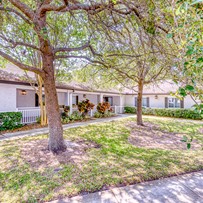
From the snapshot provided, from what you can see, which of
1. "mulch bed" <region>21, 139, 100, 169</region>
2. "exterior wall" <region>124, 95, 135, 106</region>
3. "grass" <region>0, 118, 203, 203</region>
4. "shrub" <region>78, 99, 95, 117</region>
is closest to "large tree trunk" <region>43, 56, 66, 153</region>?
"mulch bed" <region>21, 139, 100, 169</region>

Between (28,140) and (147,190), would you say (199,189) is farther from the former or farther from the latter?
(28,140)

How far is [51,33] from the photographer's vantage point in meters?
7.85

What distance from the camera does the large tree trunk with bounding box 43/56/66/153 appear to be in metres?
5.50

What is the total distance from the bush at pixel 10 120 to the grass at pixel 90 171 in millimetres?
3882

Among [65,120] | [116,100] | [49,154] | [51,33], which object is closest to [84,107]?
[65,120]

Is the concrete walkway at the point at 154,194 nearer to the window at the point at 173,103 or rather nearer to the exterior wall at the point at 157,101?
the window at the point at 173,103

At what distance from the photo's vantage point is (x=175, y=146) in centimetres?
675

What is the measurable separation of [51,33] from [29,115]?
654 cm

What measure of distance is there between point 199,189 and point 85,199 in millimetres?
2602

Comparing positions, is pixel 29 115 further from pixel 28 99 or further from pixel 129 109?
pixel 129 109

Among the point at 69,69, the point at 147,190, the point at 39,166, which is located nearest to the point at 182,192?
the point at 147,190

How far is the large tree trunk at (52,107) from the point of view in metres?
5.50

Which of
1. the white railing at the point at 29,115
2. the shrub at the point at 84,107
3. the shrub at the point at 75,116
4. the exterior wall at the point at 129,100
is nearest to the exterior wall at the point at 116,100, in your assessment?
the exterior wall at the point at 129,100

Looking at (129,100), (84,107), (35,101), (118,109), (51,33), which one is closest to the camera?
(51,33)
